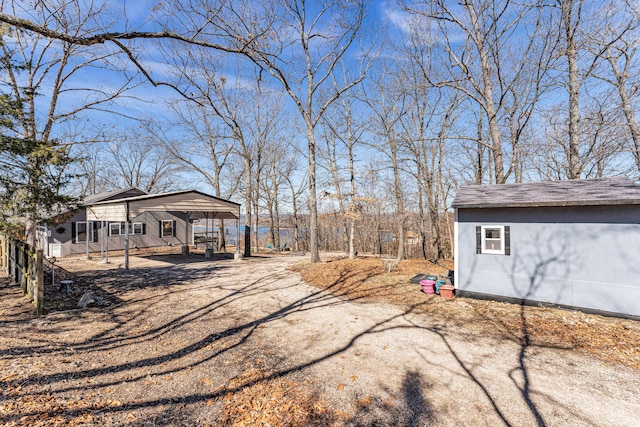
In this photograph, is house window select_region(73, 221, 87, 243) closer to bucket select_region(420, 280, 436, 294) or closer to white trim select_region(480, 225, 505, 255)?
bucket select_region(420, 280, 436, 294)

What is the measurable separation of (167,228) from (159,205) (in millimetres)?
10750

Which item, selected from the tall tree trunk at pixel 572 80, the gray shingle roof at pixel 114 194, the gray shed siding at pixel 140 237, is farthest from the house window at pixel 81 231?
the tall tree trunk at pixel 572 80

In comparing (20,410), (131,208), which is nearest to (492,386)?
(20,410)

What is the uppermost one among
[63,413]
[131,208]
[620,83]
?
[620,83]

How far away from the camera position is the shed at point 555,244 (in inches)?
244

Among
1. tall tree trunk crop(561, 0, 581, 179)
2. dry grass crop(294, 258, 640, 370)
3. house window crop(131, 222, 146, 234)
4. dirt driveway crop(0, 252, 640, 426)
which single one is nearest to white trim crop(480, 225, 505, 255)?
dry grass crop(294, 258, 640, 370)

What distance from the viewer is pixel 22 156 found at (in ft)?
22.5

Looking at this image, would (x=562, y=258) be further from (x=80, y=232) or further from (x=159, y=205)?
(x=80, y=232)

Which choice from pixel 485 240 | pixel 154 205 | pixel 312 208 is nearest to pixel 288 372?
pixel 485 240

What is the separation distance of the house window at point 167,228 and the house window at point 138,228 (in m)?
1.27

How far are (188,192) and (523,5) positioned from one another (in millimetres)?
15961

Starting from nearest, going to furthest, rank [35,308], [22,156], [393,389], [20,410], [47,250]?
[20,410]
[393,389]
[35,308]
[22,156]
[47,250]

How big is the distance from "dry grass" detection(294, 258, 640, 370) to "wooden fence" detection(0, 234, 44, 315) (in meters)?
6.76

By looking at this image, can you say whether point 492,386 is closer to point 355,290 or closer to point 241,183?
point 355,290
